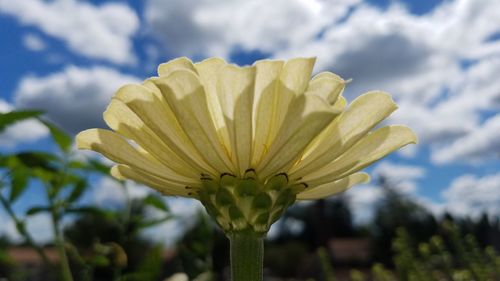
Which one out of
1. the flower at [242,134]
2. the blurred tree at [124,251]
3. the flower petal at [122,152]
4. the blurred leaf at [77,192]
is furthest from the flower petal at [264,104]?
the blurred leaf at [77,192]

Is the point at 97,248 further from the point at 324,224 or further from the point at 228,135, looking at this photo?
the point at 324,224

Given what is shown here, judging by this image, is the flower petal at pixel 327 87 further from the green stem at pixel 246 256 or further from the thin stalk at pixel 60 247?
the thin stalk at pixel 60 247

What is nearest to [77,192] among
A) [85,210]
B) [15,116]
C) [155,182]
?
[85,210]

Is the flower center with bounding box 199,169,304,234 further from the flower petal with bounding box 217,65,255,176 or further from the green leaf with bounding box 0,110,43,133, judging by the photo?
the green leaf with bounding box 0,110,43,133

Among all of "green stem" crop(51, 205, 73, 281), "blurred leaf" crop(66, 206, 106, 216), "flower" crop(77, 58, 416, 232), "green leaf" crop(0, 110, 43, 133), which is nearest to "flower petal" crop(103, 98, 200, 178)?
"flower" crop(77, 58, 416, 232)

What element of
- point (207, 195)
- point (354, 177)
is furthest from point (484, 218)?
point (207, 195)

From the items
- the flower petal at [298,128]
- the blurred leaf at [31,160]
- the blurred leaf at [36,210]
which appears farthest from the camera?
the blurred leaf at [36,210]
